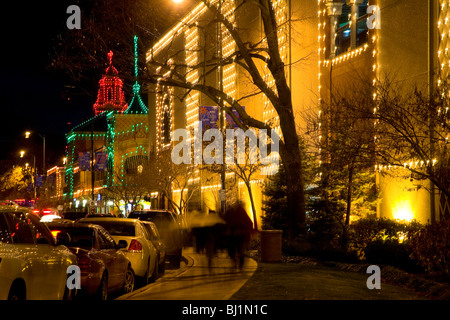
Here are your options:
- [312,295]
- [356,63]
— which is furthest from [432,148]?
[356,63]

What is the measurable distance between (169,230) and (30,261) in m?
14.2

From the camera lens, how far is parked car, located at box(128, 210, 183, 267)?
73.7 ft

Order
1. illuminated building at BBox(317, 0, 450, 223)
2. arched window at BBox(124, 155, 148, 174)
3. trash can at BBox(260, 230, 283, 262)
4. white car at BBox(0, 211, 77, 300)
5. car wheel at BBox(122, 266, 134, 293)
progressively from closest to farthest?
white car at BBox(0, 211, 77, 300)
car wheel at BBox(122, 266, 134, 293)
trash can at BBox(260, 230, 283, 262)
illuminated building at BBox(317, 0, 450, 223)
arched window at BBox(124, 155, 148, 174)

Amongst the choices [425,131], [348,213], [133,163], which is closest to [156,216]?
[348,213]

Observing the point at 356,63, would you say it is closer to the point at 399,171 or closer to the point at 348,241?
the point at 399,171

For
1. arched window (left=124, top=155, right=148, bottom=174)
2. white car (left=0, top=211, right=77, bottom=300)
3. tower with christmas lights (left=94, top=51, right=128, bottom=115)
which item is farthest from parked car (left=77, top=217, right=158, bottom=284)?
tower with christmas lights (left=94, top=51, right=128, bottom=115)

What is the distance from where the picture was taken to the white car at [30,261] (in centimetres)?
823

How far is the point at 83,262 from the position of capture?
11398 millimetres

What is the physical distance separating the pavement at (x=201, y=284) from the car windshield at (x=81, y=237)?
120cm

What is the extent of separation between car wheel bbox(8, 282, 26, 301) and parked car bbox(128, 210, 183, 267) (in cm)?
1361

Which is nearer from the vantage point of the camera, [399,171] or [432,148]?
[432,148]

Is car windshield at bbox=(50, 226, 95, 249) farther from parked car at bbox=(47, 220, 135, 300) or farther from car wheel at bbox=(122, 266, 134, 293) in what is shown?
car wheel at bbox=(122, 266, 134, 293)

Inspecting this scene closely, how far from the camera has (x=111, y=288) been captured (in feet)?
42.3
